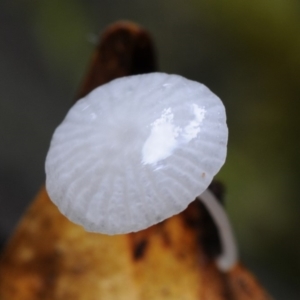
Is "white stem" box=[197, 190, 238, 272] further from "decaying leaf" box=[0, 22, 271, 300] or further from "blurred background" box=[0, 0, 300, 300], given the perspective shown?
"blurred background" box=[0, 0, 300, 300]

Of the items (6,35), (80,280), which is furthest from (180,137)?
(6,35)

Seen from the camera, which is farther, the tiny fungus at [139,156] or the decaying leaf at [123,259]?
the decaying leaf at [123,259]

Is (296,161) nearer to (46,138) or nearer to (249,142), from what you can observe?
(249,142)

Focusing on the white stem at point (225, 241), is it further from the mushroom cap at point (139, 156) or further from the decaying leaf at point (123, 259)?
the mushroom cap at point (139, 156)

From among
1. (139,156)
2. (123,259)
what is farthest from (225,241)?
(139,156)

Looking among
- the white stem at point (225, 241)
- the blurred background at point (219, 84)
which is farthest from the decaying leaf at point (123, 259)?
the blurred background at point (219, 84)

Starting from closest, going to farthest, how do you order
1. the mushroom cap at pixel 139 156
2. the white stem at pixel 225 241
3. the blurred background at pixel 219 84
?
the mushroom cap at pixel 139 156 < the white stem at pixel 225 241 < the blurred background at pixel 219 84

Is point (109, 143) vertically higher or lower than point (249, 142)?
higher
